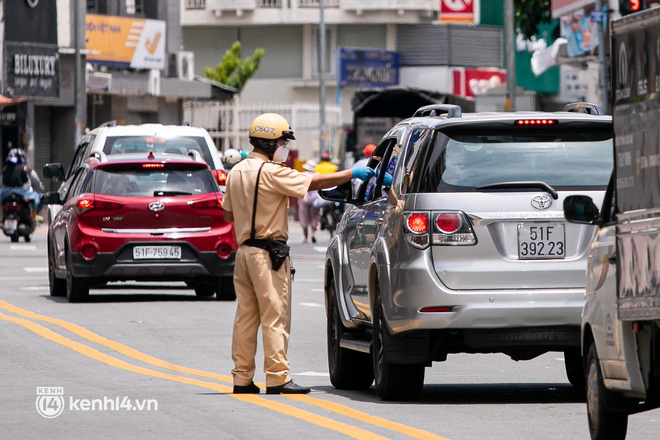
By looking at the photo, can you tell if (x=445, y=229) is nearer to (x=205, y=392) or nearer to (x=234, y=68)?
(x=205, y=392)

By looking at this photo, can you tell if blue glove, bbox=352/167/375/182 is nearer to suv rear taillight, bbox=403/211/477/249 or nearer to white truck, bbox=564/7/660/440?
suv rear taillight, bbox=403/211/477/249

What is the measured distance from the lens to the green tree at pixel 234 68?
74.9 m

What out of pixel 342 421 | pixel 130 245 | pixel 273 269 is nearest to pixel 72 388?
pixel 273 269

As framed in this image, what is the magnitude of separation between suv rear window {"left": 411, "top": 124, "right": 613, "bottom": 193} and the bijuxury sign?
42.7m

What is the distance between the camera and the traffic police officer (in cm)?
1188

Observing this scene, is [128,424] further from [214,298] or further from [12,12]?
[12,12]

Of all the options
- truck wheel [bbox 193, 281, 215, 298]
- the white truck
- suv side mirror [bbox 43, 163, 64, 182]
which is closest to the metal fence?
suv side mirror [bbox 43, 163, 64, 182]

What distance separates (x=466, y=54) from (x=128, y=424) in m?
70.4

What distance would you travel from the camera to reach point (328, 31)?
263 ft

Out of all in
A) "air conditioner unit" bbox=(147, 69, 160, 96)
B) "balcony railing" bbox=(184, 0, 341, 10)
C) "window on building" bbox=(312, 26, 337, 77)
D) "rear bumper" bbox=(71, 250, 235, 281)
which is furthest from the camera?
"window on building" bbox=(312, 26, 337, 77)

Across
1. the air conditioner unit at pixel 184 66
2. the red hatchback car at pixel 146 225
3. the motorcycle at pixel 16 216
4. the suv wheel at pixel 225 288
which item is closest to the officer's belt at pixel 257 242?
the red hatchback car at pixel 146 225

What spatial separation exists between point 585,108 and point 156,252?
8976 millimetres

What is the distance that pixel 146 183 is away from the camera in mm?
20984

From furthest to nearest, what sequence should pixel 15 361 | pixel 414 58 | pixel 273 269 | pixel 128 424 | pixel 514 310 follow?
pixel 414 58 → pixel 15 361 → pixel 273 269 → pixel 514 310 → pixel 128 424
